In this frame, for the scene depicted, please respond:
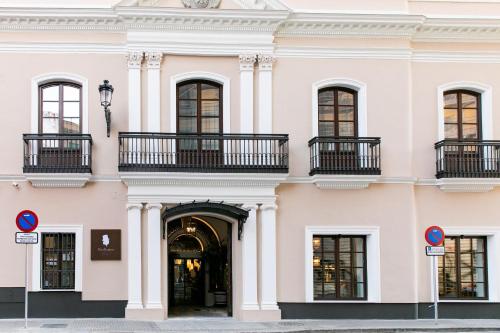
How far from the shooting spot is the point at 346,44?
21.5 meters

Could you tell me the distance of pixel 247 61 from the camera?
69.1 ft

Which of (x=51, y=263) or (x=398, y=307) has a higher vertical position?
(x=51, y=263)

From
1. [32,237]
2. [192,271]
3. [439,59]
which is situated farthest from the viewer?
[192,271]

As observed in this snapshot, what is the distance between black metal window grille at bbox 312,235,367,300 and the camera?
69.7 feet

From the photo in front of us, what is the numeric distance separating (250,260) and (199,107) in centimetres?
446

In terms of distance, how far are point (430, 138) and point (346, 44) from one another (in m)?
3.58

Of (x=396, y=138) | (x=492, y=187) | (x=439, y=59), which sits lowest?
(x=492, y=187)

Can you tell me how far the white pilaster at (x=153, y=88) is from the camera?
818 inches

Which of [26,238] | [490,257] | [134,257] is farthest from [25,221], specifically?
[490,257]

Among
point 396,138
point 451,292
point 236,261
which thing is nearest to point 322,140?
point 396,138

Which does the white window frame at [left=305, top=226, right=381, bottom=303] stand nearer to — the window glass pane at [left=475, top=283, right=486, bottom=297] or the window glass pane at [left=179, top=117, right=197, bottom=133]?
the window glass pane at [left=475, top=283, right=486, bottom=297]

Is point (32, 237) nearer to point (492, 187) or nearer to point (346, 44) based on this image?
point (346, 44)

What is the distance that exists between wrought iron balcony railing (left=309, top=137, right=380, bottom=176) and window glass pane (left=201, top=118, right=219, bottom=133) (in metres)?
2.66

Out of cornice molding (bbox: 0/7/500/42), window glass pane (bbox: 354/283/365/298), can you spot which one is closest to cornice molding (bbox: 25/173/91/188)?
cornice molding (bbox: 0/7/500/42)
